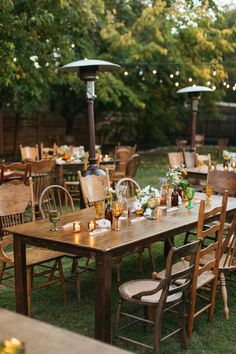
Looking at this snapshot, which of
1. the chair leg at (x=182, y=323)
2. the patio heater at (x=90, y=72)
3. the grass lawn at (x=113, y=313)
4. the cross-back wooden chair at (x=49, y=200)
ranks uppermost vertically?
the patio heater at (x=90, y=72)

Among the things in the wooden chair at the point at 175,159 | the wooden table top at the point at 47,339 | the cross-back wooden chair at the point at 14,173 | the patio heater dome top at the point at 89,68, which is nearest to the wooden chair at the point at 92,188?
the cross-back wooden chair at the point at 14,173

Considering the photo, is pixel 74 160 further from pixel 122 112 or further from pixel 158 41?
pixel 122 112

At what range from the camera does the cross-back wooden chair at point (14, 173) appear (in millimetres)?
6941

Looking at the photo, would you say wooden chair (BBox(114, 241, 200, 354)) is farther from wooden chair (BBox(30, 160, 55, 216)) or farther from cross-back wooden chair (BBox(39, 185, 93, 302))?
wooden chair (BBox(30, 160, 55, 216))

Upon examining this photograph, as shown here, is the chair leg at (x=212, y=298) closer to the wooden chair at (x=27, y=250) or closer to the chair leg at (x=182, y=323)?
the chair leg at (x=182, y=323)

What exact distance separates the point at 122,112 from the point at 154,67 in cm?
451

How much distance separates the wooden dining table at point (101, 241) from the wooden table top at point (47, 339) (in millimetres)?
1248

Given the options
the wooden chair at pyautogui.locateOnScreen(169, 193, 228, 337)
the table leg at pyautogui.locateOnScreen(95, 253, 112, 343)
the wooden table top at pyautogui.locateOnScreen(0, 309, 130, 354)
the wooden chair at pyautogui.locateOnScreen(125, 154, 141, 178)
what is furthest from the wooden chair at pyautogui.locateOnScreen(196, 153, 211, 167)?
the wooden table top at pyautogui.locateOnScreen(0, 309, 130, 354)

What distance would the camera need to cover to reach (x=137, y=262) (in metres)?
5.59

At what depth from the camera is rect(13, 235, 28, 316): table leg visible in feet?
12.2

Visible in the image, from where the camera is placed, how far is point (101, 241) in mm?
3439

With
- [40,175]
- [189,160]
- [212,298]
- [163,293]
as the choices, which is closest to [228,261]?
[212,298]

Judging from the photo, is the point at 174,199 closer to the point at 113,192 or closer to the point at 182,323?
the point at 113,192

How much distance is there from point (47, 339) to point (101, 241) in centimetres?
160
